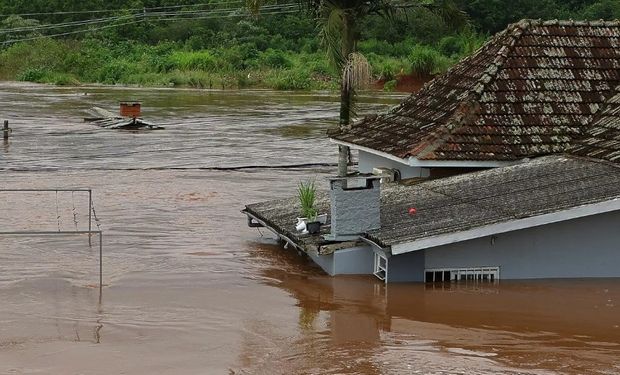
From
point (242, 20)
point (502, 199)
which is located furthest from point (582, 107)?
point (242, 20)

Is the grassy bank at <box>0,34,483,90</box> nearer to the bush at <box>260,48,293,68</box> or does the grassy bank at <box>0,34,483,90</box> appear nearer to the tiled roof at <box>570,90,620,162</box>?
the bush at <box>260,48,293,68</box>

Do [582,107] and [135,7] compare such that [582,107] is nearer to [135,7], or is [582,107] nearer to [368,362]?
[368,362]

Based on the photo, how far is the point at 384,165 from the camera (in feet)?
64.4

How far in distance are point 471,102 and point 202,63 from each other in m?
54.5

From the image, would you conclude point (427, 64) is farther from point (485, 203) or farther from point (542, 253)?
point (542, 253)

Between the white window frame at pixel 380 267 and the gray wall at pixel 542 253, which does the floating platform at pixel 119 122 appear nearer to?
the white window frame at pixel 380 267

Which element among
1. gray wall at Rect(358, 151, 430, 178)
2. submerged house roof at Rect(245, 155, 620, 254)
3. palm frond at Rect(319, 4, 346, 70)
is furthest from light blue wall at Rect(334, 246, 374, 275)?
palm frond at Rect(319, 4, 346, 70)

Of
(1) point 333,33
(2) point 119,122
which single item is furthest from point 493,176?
(2) point 119,122

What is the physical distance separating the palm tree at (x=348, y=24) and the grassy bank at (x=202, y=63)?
37995 millimetres

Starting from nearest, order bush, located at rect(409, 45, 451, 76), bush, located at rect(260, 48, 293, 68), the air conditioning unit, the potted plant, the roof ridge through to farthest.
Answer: the potted plant → the roof ridge → the air conditioning unit → bush, located at rect(409, 45, 451, 76) → bush, located at rect(260, 48, 293, 68)

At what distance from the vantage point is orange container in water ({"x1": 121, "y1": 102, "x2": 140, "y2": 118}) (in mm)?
41375

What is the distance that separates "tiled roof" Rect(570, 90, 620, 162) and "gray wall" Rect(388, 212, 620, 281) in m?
1.63

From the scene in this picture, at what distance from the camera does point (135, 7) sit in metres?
88.7

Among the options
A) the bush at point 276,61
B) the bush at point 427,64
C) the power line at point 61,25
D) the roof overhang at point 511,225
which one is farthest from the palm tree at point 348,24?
the power line at point 61,25
